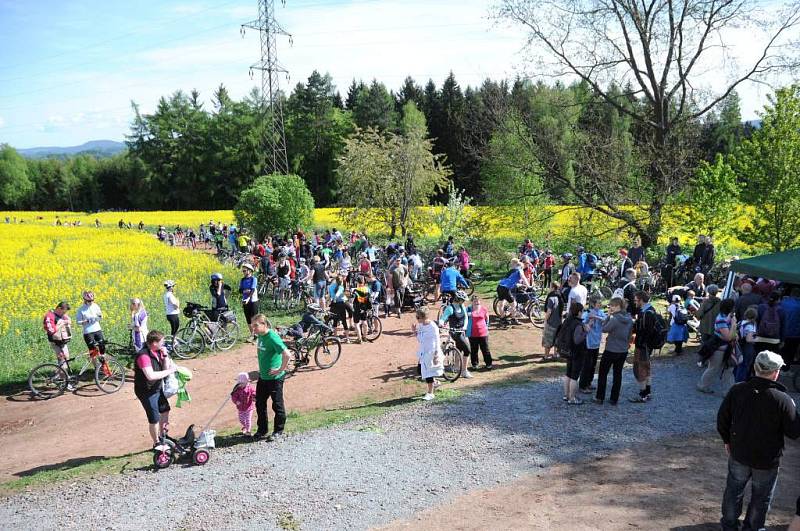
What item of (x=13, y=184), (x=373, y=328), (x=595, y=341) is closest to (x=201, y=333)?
(x=373, y=328)

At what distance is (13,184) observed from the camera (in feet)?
275

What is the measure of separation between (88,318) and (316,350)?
453 centimetres

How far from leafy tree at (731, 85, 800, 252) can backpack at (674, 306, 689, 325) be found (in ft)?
26.4

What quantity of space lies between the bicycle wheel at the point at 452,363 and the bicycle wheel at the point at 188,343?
19.8 ft

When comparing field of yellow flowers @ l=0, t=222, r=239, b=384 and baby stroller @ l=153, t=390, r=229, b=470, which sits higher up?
field of yellow flowers @ l=0, t=222, r=239, b=384

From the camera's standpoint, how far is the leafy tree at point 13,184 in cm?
8331

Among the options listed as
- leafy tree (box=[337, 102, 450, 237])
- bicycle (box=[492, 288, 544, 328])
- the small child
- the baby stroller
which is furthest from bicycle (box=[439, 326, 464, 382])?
leafy tree (box=[337, 102, 450, 237])

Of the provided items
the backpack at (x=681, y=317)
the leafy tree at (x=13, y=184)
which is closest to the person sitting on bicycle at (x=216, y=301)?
the backpack at (x=681, y=317)

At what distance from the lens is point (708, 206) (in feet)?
64.2

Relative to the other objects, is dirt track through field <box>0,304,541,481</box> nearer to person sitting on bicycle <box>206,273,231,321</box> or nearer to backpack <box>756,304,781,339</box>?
person sitting on bicycle <box>206,273,231,321</box>

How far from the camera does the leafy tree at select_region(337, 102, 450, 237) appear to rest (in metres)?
29.5

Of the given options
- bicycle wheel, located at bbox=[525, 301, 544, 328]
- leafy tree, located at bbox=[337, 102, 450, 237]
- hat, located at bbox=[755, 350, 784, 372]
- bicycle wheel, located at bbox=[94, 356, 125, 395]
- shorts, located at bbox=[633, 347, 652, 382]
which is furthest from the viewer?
leafy tree, located at bbox=[337, 102, 450, 237]

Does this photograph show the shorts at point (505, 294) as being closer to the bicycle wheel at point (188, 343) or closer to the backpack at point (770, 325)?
the backpack at point (770, 325)

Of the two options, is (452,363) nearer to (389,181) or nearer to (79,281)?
(79,281)
